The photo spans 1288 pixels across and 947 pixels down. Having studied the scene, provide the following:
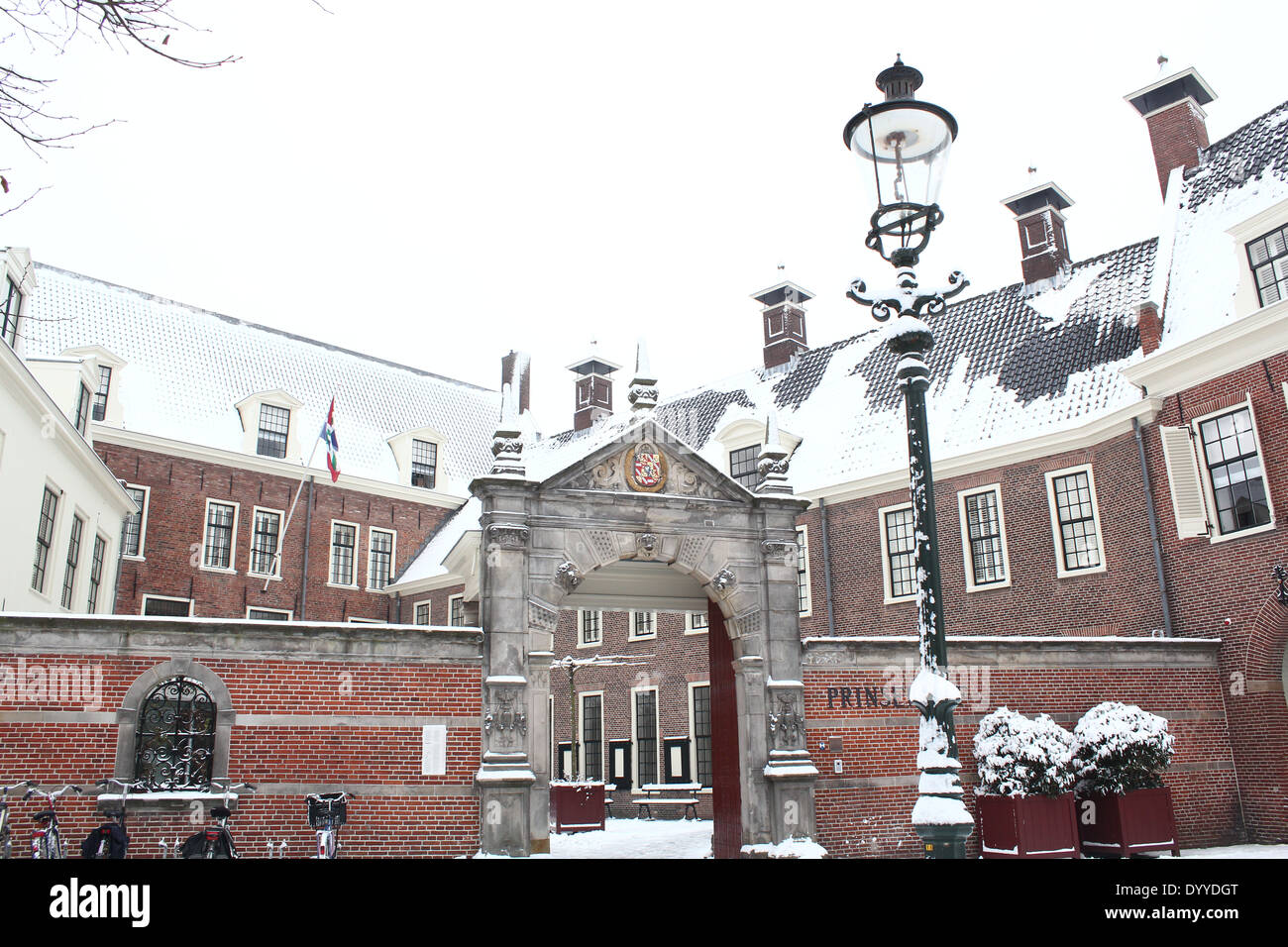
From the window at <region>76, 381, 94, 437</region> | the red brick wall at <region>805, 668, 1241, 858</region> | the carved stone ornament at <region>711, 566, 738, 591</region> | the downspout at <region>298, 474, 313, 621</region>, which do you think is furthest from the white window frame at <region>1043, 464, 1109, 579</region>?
the window at <region>76, 381, 94, 437</region>

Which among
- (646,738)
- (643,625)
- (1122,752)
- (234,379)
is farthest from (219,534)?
(1122,752)

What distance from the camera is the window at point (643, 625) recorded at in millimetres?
29141

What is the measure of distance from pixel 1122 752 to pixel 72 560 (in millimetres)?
21547

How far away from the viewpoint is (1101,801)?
15305 millimetres

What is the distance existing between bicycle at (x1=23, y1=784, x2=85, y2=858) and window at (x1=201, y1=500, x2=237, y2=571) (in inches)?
775

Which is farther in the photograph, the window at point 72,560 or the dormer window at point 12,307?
the window at point 72,560

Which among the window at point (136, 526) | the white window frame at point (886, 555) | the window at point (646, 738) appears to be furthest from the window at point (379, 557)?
the white window frame at point (886, 555)

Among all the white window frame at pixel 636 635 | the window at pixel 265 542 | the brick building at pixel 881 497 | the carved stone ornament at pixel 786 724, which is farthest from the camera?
the window at pixel 265 542

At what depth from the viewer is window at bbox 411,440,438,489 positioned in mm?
36812

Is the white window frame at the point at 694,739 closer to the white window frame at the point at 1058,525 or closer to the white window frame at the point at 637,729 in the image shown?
the white window frame at the point at 637,729

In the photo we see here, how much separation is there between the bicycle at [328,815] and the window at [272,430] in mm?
21736

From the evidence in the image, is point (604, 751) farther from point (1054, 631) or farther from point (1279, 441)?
point (1279, 441)

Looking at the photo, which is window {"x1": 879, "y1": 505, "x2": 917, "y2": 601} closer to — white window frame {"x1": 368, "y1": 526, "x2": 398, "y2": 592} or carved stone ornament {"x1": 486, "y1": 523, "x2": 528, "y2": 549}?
carved stone ornament {"x1": 486, "y1": 523, "x2": 528, "y2": 549}
